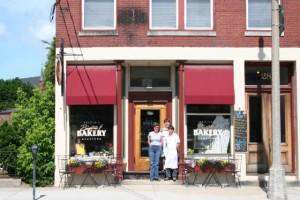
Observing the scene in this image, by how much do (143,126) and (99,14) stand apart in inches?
146

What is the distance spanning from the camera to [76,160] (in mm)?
13688

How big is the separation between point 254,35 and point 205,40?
1.47 meters

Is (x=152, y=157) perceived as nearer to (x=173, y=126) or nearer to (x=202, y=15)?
(x=173, y=126)

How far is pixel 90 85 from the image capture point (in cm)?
1387

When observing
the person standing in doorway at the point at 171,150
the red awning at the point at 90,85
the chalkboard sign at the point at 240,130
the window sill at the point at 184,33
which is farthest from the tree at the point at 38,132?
the chalkboard sign at the point at 240,130

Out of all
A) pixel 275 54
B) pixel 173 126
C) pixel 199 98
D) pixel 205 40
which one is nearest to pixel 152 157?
pixel 173 126

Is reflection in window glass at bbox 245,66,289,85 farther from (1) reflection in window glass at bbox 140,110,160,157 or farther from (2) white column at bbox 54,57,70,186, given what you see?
(2) white column at bbox 54,57,70,186

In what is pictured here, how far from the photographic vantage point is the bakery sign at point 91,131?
1420cm

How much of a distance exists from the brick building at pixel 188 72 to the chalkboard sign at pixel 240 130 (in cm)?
3

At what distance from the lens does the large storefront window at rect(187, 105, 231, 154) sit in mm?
14367

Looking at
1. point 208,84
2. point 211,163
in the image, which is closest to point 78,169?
point 211,163

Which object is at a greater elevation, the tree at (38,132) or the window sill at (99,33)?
the window sill at (99,33)

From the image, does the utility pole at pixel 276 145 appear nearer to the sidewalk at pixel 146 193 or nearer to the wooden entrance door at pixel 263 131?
the sidewalk at pixel 146 193

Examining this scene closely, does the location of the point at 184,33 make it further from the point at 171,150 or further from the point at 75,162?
the point at 75,162
